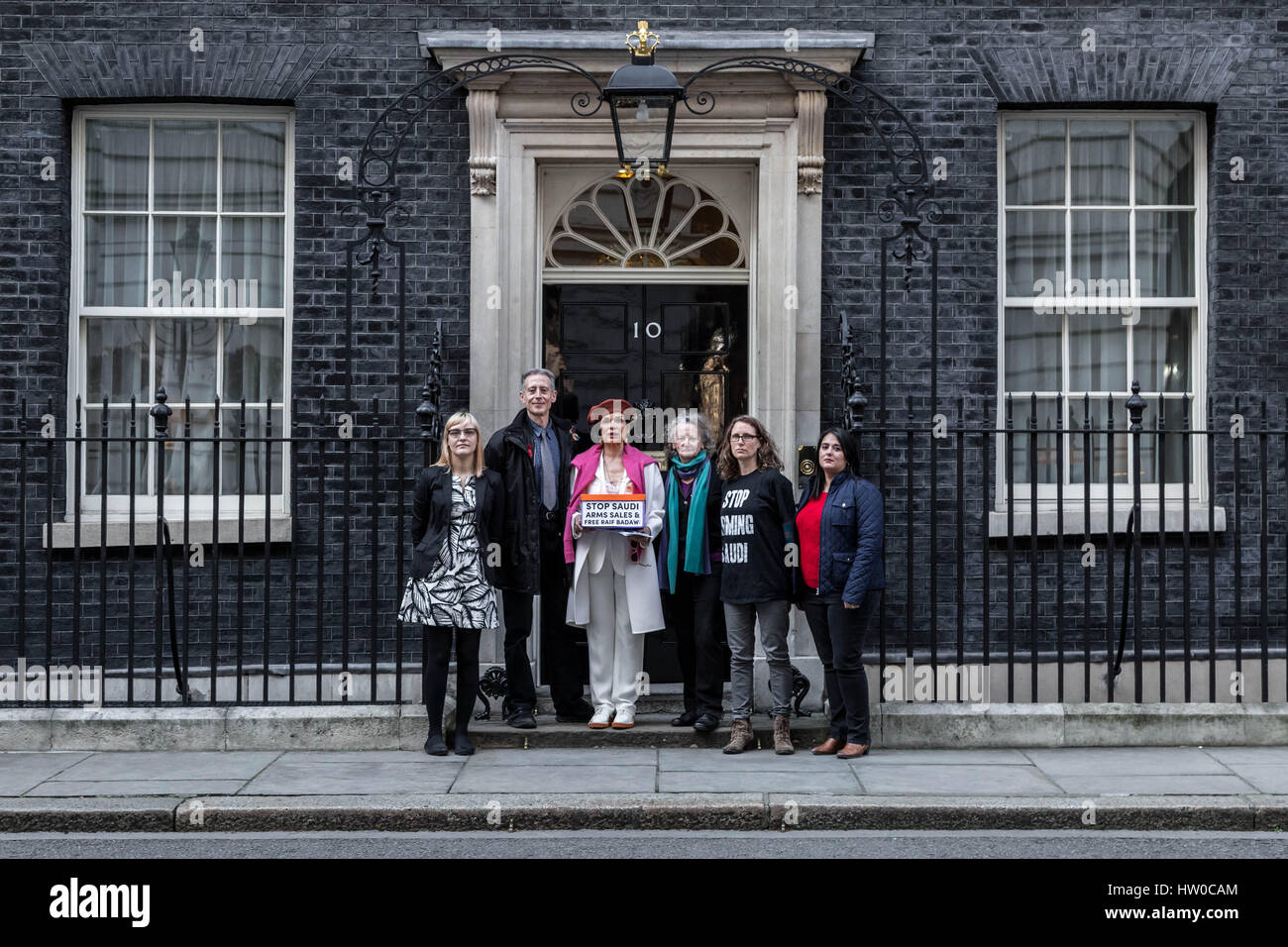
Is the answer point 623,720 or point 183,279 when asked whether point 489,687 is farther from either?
point 183,279

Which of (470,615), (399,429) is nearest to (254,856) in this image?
(470,615)

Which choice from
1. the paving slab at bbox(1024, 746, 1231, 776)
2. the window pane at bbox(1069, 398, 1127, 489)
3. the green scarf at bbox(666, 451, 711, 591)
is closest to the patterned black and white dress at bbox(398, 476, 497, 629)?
the green scarf at bbox(666, 451, 711, 591)

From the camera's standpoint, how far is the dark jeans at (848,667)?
8297 millimetres

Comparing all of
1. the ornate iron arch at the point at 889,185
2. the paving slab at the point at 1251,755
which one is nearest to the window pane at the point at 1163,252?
the ornate iron arch at the point at 889,185

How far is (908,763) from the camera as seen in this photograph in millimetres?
8133

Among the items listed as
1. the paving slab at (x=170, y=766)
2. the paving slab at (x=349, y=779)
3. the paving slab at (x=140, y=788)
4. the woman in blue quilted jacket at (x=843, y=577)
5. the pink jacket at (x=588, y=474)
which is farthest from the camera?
the pink jacket at (x=588, y=474)

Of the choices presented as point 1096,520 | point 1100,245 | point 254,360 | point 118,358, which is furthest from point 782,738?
point 118,358

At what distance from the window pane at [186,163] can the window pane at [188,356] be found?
80 cm

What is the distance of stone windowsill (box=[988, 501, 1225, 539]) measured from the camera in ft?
32.4

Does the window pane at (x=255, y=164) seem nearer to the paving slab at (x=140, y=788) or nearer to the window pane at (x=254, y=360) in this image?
the window pane at (x=254, y=360)

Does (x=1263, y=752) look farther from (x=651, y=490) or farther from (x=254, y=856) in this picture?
(x=254, y=856)

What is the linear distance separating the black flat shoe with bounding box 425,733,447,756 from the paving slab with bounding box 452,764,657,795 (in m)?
0.36

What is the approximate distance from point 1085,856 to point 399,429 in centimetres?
466

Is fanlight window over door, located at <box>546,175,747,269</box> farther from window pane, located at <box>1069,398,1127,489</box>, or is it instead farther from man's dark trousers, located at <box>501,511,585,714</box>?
window pane, located at <box>1069,398,1127,489</box>
